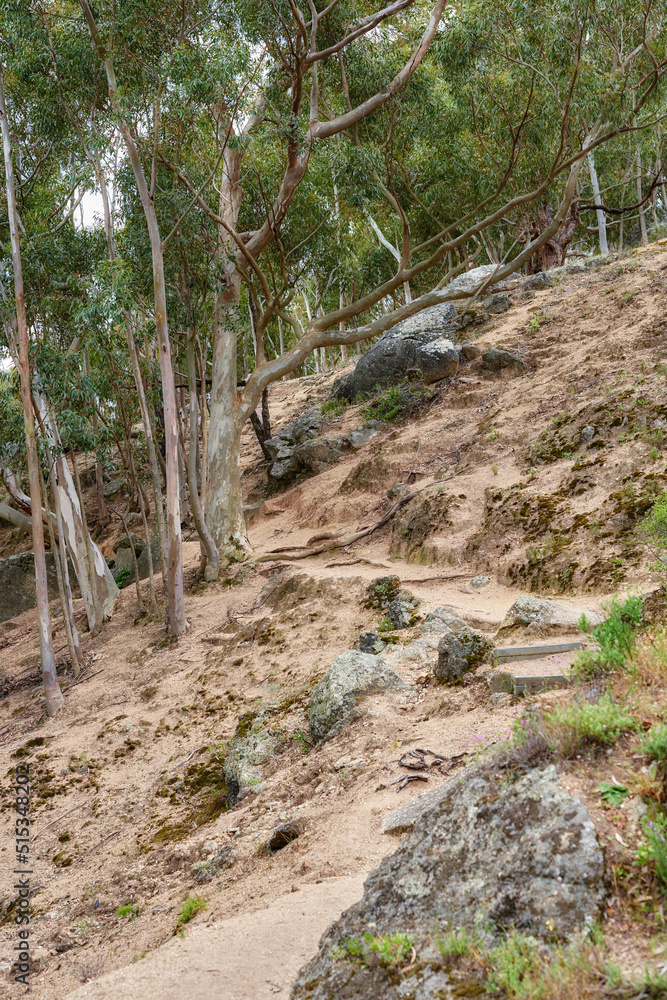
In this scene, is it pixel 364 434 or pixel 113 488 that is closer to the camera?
pixel 364 434

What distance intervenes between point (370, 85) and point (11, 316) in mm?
8845

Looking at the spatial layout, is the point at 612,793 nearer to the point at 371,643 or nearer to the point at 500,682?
the point at 500,682

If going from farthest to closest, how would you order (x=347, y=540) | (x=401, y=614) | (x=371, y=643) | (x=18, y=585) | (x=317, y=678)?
(x=18, y=585), (x=347, y=540), (x=401, y=614), (x=317, y=678), (x=371, y=643)

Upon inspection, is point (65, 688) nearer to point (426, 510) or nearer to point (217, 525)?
point (217, 525)

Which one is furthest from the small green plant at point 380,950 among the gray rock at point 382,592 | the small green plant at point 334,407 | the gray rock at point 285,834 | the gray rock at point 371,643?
the small green plant at point 334,407

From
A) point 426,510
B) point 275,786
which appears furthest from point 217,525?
point 275,786

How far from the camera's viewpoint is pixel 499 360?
13883mm

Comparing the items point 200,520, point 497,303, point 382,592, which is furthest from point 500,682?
point 497,303

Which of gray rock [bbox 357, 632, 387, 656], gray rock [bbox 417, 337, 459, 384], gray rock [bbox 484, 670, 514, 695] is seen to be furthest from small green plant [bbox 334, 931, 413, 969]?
gray rock [bbox 417, 337, 459, 384]

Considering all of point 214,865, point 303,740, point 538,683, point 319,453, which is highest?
point 319,453

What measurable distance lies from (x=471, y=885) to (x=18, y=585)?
19555 mm

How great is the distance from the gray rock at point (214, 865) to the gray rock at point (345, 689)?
1.25 m

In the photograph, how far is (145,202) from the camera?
11.7 meters

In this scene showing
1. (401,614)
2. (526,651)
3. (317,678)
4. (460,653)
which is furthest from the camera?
(401,614)
